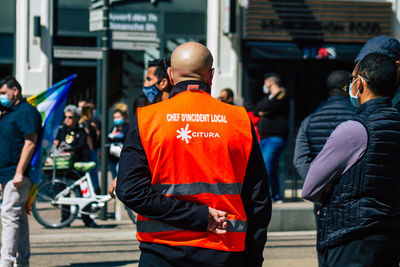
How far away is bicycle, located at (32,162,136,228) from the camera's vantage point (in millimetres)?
9492

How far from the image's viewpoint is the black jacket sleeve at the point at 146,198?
117 inches

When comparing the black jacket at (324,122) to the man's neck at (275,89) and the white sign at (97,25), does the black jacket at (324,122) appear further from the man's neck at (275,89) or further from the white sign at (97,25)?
the white sign at (97,25)

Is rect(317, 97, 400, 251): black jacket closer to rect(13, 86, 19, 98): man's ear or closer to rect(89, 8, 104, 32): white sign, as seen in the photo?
rect(13, 86, 19, 98): man's ear

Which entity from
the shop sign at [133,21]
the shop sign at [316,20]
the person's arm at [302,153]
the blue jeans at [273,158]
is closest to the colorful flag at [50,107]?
the person's arm at [302,153]

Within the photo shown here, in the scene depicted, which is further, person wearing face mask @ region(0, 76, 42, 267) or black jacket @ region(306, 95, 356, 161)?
person wearing face mask @ region(0, 76, 42, 267)

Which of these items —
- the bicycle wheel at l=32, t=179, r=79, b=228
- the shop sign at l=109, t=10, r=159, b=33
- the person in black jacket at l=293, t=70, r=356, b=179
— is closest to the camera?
the person in black jacket at l=293, t=70, r=356, b=179

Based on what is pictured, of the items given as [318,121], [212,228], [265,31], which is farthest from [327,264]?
[265,31]

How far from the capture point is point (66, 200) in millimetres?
9523

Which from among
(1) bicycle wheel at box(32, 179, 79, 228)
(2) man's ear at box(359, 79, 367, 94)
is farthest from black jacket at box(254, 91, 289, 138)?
(2) man's ear at box(359, 79, 367, 94)

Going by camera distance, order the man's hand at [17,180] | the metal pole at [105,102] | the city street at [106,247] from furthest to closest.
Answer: the metal pole at [105,102] < the city street at [106,247] < the man's hand at [17,180]

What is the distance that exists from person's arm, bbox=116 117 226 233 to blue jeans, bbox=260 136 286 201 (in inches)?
299

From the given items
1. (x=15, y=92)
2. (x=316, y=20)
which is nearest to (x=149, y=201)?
(x=15, y=92)

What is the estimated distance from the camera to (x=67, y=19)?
1518 cm

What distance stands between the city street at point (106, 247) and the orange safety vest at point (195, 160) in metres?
3.96
